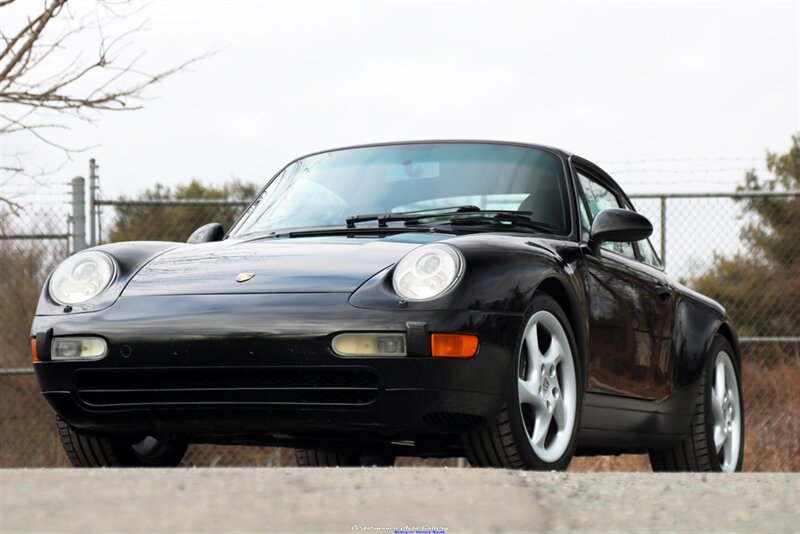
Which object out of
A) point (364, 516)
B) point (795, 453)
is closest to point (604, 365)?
point (364, 516)

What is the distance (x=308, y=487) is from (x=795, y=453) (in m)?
7.50

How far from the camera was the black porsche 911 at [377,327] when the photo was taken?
450cm

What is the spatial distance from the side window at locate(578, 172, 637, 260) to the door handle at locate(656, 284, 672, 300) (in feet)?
0.70

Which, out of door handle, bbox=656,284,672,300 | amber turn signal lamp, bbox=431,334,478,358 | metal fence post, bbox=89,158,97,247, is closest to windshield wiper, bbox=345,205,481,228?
amber turn signal lamp, bbox=431,334,478,358

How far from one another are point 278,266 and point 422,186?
116 centimetres

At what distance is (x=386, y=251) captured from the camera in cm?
488

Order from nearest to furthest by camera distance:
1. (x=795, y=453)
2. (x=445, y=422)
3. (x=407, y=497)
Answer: (x=407, y=497), (x=445, y=422), (x=795, y=453)

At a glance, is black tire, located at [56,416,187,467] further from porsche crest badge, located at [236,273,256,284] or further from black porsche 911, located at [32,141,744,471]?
porsche crest badge, located at [236,273,256,284]

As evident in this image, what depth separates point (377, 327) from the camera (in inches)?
175

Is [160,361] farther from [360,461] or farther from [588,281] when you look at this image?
[360,461]

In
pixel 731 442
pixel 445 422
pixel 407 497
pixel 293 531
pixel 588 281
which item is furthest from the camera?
pixel 731 442

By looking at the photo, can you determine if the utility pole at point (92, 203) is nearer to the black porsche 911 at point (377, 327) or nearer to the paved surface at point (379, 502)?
the black porsche 911 at point (377, 327)

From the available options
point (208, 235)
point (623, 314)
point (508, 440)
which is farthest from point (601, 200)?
point (508, 440)

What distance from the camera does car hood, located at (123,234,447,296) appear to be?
4.68 meters
